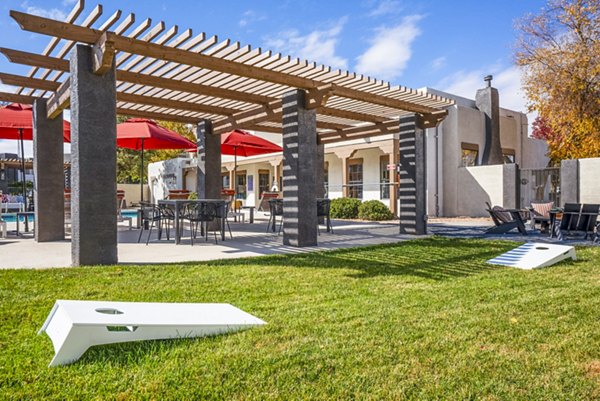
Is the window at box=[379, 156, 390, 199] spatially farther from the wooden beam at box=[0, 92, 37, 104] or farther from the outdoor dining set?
the wooden beam at box=[0, 92, 37, 104]

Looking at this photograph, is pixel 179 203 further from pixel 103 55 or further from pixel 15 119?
pixel 15 119

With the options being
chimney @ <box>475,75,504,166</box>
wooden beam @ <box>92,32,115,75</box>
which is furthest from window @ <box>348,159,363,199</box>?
wooden beam @ <box>92,32,115,75</box>

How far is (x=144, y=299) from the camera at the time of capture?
3.60 metres

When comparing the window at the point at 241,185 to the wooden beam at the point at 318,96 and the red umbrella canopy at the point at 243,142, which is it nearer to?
the red umbrella canopy at the point at 243,142

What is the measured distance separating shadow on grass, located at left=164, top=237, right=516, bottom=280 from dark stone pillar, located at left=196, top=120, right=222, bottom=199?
4.75 m

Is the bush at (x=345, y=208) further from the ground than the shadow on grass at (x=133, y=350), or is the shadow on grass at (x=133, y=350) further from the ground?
the bush at (x=345, y=208)

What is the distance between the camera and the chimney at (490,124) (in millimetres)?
16484

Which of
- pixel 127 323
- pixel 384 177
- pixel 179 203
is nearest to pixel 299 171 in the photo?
pixel 179 203

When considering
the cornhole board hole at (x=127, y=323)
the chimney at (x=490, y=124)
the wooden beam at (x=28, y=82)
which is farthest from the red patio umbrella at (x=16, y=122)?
the chimney at (x=490, y=124)

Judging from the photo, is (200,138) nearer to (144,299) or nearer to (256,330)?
(144,299)

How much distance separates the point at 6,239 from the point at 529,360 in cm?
903

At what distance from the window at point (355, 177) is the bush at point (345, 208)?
2568 millimetres

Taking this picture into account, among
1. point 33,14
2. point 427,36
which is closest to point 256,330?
point 33,14

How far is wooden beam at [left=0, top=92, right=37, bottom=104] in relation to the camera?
768 cm
